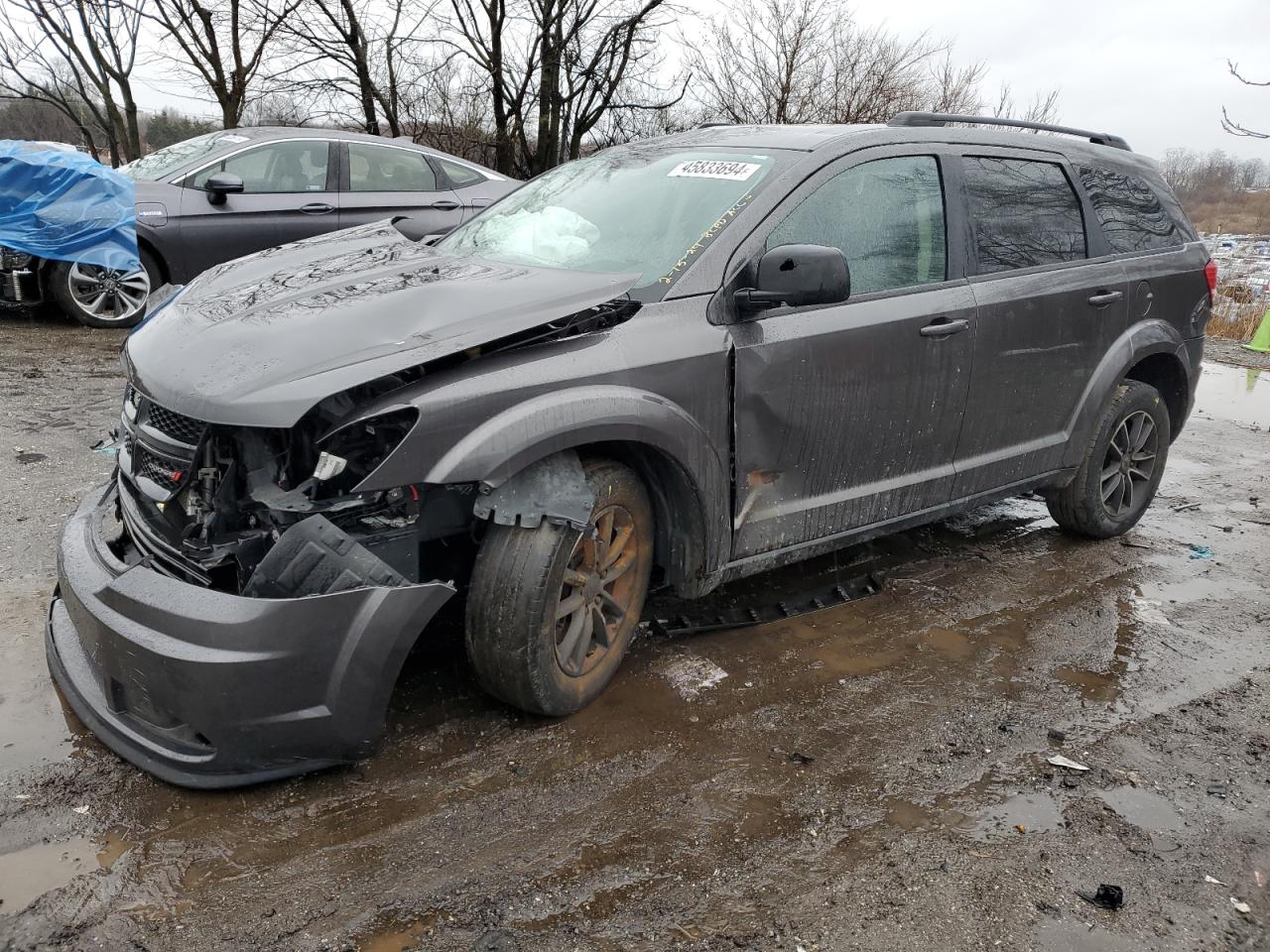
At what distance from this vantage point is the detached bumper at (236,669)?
2301 millimetres

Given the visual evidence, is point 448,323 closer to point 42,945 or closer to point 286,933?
point 286,933

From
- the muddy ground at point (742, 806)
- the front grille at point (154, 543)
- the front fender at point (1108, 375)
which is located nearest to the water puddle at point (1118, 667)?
the muddy ground at point (742, 806)

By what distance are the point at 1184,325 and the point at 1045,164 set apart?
1208 mm

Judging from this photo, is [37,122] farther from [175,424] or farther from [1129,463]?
[1129,463]

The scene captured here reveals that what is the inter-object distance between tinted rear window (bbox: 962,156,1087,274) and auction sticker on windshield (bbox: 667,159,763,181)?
101cm

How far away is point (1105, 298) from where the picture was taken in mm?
4316

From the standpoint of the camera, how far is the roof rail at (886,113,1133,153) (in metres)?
3.93

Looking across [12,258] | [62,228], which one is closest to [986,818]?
[62,228]

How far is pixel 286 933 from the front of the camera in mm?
2104

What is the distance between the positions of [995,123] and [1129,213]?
2.74 feet

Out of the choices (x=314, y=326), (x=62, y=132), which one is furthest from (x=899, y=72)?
(x=314, y=326)

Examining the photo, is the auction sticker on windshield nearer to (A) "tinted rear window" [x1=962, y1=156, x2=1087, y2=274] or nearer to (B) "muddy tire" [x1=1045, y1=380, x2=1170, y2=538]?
(A) "tinted rear window" [x1=962, y1=156, x2=1087, y2=274]

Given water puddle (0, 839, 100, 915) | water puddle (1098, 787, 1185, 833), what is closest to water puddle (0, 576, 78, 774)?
water puddle (0, 839, 100, 915)

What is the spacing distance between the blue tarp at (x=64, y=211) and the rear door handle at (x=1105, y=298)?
7089 millimetres
